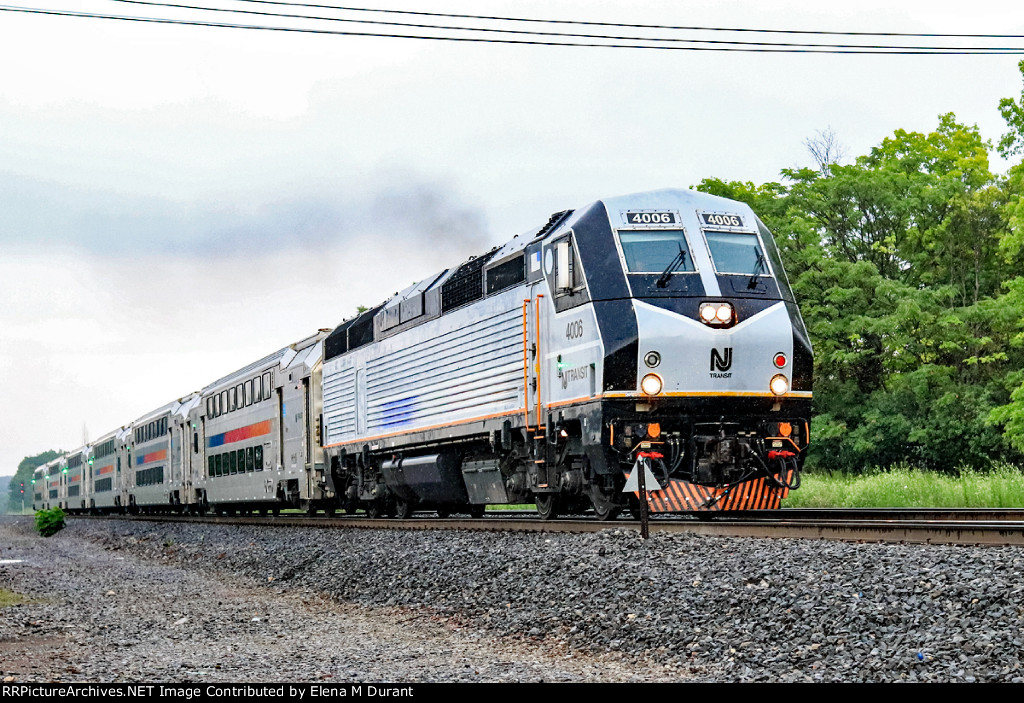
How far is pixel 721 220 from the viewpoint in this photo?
13.8 metres

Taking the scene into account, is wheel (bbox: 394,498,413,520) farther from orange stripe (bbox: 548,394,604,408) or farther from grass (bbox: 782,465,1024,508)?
grass (bbox: 782,465,1024,508)

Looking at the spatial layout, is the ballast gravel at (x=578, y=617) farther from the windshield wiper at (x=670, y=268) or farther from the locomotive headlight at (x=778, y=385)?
the windshield wiper at (x=670, y=268)

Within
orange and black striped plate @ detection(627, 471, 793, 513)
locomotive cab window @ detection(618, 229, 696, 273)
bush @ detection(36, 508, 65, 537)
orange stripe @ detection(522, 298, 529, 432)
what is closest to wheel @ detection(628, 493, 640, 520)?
orange and black striped plate @ detection(627, 471, 793, 513)

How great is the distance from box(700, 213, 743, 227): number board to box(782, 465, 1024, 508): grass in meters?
6.66

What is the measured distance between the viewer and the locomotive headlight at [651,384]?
41.1 ft

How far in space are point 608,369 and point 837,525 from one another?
10.6ft

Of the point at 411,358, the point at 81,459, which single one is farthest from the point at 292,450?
the point at 81,459

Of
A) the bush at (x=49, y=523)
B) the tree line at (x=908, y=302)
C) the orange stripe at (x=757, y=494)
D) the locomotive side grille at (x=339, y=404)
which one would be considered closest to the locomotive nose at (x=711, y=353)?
the orange stripe at (x=757, y=494)

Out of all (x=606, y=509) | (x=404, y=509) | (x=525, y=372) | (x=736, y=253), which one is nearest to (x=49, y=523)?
(x=404, y=509)

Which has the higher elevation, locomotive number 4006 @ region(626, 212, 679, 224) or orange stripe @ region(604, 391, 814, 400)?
locomotive number 4006 @ region(626, 212, 679, 224)

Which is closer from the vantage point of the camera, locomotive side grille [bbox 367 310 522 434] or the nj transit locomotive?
the nj transit locomotive

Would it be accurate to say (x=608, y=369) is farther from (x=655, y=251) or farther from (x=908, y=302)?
(x=908, y=302)

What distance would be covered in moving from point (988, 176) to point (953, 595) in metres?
32.0

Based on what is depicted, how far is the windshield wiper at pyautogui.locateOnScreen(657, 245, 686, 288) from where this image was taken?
13.0m
